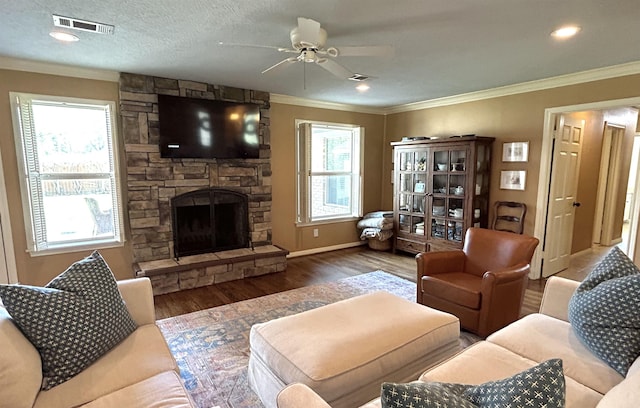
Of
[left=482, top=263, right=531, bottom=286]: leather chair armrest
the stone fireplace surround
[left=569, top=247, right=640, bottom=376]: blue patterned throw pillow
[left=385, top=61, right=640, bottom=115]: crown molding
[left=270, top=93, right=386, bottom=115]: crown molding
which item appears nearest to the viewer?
[left=569, top=247, right=640, bottom=376]: blue patterned throw pillow

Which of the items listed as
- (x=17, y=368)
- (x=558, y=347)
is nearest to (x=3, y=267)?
(x=17, y=368)

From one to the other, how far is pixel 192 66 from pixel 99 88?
1168mm

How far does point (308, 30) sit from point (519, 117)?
132 inches

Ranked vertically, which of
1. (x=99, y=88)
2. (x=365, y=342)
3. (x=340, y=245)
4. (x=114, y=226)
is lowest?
(x=340, y=245)

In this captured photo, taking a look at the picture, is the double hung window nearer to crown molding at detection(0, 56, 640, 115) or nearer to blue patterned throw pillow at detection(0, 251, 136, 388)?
crown molding at detection(0, 56, 640, 115)

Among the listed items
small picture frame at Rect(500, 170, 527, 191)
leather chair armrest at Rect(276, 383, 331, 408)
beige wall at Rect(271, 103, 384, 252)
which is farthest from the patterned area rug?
small picture frame at Rect(500, 170, 527, 191)

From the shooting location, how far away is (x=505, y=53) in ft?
9.85

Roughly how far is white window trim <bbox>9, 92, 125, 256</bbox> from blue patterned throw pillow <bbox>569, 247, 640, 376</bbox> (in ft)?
14.1

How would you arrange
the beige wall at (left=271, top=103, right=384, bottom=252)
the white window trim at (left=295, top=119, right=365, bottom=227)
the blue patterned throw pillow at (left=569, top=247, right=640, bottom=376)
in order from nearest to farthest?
the blue patterned throw pillow at (left=569, top=247, right=640, bottom=376) → the beige wall at (left=271, top=103, right=384, bottom=252) → the white window trim at (left=295, top=119, right=365, bottom=227)

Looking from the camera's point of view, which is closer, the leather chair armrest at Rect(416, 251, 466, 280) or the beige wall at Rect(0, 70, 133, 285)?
the leather chair armrest at Rect(416, 251, 466, 280)

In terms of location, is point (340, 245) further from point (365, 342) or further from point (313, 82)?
point (365, 342)

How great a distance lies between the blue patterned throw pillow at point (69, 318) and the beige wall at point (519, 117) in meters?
4.52

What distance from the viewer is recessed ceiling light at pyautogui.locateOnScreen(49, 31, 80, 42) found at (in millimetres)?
2537

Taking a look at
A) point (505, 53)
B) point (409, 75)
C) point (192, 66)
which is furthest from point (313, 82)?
point (505, 53)
